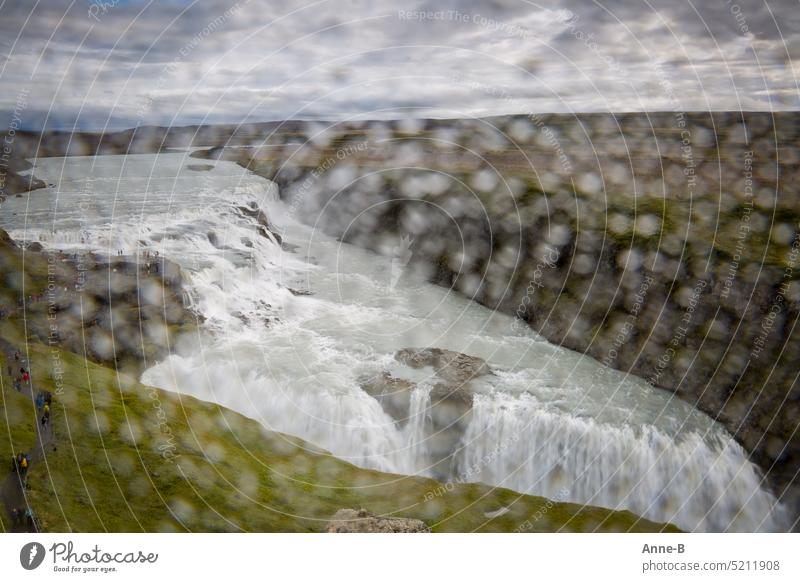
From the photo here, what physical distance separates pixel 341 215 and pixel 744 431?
9.24m

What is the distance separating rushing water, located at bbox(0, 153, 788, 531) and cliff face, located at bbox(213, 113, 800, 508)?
52cm

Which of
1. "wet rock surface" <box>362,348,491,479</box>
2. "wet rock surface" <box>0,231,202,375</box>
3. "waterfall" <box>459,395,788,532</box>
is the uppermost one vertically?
"wet rock surface" <box>0,231,202,375</box>

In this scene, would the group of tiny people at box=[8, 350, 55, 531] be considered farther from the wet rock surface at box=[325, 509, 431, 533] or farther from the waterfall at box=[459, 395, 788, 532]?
the waterfall at box=[459, 395, 788, 532]

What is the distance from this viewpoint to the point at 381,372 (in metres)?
8.76

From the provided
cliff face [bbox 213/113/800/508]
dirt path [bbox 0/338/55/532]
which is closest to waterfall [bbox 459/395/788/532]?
cliff face [bbox 213/113/800/508]

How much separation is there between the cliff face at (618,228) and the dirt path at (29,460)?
684 centimetres

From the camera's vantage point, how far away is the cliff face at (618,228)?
8.82m

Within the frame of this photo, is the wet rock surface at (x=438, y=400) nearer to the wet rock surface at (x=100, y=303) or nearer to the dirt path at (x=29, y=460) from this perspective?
the wet rock surface at (x=100, y=303)

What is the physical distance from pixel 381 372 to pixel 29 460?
171 inches

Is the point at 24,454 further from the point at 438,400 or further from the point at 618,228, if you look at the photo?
the point at 618,228

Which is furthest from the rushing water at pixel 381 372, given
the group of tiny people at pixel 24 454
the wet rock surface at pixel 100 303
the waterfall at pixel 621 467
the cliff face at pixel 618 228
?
the group of tiny people at pixel 24 454

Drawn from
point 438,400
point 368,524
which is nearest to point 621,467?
point 438,400

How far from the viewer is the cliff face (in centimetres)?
882
